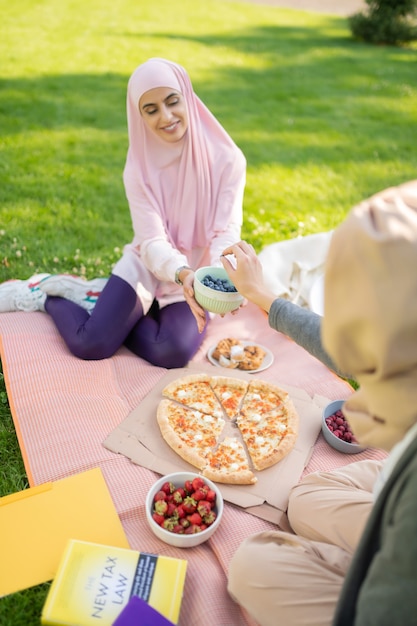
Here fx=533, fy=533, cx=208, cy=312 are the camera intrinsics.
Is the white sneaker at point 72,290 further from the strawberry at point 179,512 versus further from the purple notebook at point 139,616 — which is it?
the purple notebook at point 139,616

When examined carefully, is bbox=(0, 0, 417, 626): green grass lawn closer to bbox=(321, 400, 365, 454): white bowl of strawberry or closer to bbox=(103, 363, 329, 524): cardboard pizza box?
bbox=(103, 363, 329, 524): cardboard pizza box

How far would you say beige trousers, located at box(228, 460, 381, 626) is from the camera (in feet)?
6.17

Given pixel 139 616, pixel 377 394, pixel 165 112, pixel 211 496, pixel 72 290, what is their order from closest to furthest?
pixel 377 394 → pixel 139 616 → pixel 211 496 → pixel 165 112 → pixel 72 290

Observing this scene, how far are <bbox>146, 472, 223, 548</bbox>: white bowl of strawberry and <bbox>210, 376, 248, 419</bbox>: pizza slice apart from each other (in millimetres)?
738

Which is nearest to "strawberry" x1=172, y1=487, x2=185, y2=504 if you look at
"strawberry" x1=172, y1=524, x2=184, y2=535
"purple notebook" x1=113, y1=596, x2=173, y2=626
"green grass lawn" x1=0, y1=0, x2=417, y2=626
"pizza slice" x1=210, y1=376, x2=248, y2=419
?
"strawberry" x1=172, y1=524, x2=184, y2=535

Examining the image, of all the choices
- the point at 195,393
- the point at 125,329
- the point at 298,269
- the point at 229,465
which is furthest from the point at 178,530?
the point at 298,269

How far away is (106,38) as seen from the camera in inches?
438

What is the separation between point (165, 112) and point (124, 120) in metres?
4.41

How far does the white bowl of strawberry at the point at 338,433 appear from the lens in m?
2.88

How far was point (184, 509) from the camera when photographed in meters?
2.38

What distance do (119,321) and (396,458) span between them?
231 cm

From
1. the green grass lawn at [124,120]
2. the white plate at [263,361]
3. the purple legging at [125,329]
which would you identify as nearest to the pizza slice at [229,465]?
the white plate at [263,361]

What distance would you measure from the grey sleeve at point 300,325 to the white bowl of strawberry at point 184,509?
782 millimetres

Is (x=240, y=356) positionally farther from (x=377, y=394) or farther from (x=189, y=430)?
(x=377, y=394)
